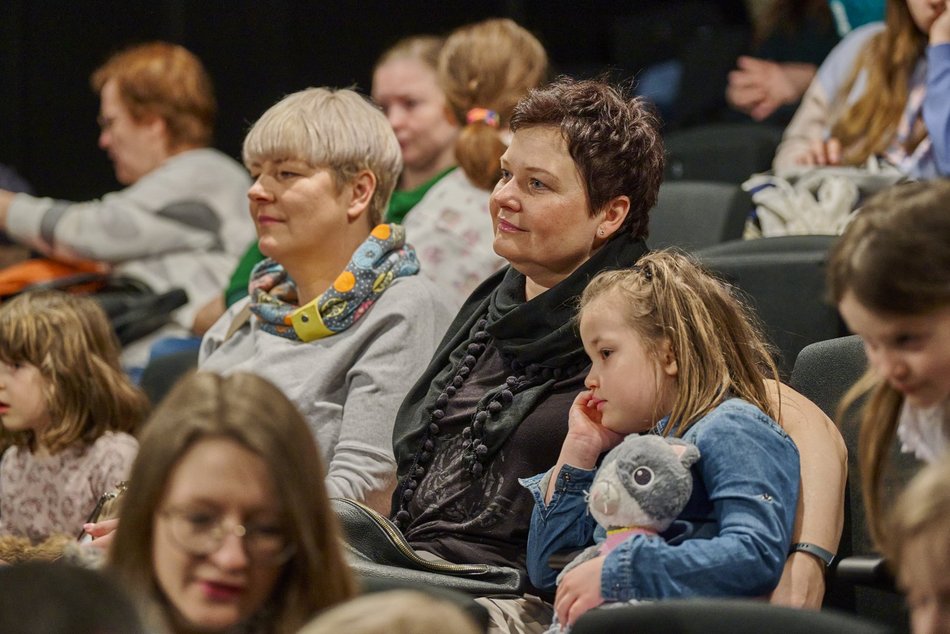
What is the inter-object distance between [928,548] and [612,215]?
1.23 metres

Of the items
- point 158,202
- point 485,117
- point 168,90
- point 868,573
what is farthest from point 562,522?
point 168,90

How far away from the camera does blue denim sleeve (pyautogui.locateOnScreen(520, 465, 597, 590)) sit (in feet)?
7.25

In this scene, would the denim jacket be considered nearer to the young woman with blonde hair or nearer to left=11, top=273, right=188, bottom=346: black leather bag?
the young woman with blonde hair

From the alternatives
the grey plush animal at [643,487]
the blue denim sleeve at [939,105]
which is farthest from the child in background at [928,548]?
the blue denim sleeve at [939,105]

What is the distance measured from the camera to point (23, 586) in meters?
1.34

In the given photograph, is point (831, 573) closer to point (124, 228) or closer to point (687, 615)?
point (687, 615)

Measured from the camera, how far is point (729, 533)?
199cm

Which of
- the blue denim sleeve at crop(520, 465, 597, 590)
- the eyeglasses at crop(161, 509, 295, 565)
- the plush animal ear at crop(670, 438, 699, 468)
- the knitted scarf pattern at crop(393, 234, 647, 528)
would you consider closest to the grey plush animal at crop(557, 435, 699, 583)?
the plush animal ear at crop(670, 438, 699, 468)

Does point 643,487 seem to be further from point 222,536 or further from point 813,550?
point 222,536

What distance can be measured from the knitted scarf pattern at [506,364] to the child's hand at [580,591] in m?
0.44

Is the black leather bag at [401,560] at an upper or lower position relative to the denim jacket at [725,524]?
lower

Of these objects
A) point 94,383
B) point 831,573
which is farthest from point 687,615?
point 94,383

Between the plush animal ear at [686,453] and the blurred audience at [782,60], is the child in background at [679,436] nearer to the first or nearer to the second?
the plush animal ear at [686,453]

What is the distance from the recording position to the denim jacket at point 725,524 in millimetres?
1981
